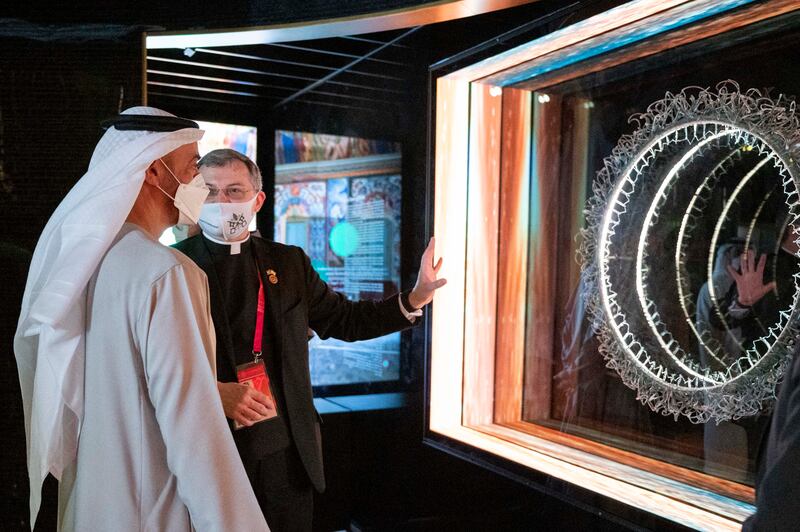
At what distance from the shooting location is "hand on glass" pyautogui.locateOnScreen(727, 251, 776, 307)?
244cm

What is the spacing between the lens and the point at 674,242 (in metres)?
2.76

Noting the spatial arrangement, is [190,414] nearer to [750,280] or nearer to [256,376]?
[256,376]

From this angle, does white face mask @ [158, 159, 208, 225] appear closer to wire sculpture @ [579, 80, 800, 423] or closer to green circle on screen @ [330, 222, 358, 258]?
wire sculpture @ [579, 80, 800, 423]

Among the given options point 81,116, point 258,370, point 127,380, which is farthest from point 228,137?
point 127,380

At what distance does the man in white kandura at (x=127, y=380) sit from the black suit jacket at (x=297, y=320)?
720mm

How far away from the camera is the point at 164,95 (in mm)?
4742

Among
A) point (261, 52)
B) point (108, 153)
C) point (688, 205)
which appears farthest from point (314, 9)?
point (688, 205)

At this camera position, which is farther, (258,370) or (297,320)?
(297,320)

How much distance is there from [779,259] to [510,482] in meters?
1.31

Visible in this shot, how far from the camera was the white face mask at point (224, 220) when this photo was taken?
279cm

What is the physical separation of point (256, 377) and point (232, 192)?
680mm

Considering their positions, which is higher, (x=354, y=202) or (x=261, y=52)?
(x=261, y=52)

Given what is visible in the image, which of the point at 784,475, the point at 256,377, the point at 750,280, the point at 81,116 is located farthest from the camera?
the point at 81,116

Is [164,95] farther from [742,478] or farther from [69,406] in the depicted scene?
[742,478]
